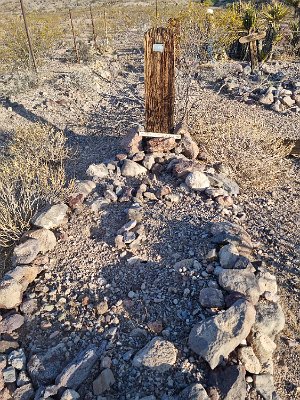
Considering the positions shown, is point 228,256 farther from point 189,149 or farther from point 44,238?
point 189,149

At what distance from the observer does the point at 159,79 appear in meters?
5.12

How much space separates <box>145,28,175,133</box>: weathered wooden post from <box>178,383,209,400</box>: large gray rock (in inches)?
144

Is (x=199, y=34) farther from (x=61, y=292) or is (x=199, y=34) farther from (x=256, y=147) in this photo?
(x=61, y=292)

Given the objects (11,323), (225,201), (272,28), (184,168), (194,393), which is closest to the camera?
(194,393)

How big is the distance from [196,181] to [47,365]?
2.63 metres

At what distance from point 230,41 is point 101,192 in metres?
7.55

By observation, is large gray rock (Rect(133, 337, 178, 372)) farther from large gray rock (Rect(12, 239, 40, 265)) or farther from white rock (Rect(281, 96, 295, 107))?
white rock (Rect(281, 96, 295, 107))

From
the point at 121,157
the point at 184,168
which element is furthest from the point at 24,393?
the point at 121,157

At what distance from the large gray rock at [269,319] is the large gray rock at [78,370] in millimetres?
1299

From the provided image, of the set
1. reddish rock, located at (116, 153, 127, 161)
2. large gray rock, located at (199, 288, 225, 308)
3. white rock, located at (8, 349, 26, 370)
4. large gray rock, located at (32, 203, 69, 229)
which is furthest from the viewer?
reddish rock, located at (116, 153, 127, 161)

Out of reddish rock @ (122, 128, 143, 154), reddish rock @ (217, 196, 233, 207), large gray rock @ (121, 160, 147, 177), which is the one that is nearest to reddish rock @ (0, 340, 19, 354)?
large gray rock @ (121, 160, 147, 177)

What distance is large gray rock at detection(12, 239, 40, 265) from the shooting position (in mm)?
3619

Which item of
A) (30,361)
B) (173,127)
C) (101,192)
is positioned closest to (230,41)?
(173,127)

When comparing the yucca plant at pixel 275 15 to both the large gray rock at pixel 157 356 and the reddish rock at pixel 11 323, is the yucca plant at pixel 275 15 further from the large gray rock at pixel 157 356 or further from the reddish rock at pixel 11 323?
the reddish rock at pixel 11 323
